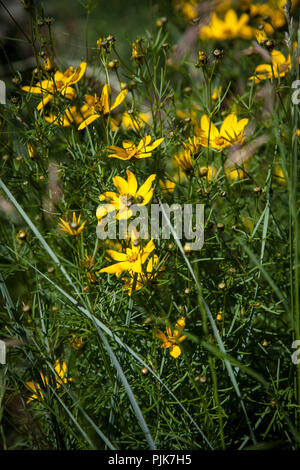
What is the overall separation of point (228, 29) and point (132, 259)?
1.22 meters

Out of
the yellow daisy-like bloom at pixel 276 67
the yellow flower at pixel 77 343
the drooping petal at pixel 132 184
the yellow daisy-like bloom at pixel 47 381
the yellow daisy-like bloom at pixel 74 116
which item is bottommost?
the yellow daisy-like bloom at pixel 47 381

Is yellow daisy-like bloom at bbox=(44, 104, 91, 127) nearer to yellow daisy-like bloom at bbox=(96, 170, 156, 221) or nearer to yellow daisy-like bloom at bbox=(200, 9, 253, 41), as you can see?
yellow daisy-like bloom at bbox=(96, 170, 156, 221)

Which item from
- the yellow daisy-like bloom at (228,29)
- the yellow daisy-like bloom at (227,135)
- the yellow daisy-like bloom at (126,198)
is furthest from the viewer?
the yellow daisy-like bloom at (228,29)

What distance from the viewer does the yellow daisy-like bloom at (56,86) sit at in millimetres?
783

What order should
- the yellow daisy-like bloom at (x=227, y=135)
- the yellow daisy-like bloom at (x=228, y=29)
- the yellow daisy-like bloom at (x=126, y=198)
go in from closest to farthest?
the yellow daisy-like bloom at (x=126, y=198)
the yellow daisy-like bloom at (x=227, y=135)
the yellow daisy-like bloom at (x=228, y=29)

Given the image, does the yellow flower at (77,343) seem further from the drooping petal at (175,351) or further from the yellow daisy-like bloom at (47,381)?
the drooping petal at (175,351)

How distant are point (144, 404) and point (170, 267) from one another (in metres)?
0.30

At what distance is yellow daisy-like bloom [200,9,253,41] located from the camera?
1.56m

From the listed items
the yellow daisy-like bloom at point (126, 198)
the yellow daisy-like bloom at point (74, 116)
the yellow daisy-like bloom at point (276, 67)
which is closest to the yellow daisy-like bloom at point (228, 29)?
the yellow daisy-like bloom at point (276, 67)

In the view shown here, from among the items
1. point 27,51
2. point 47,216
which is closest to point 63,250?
point 47,216

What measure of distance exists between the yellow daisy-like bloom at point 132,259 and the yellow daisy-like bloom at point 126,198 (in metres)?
0.06
